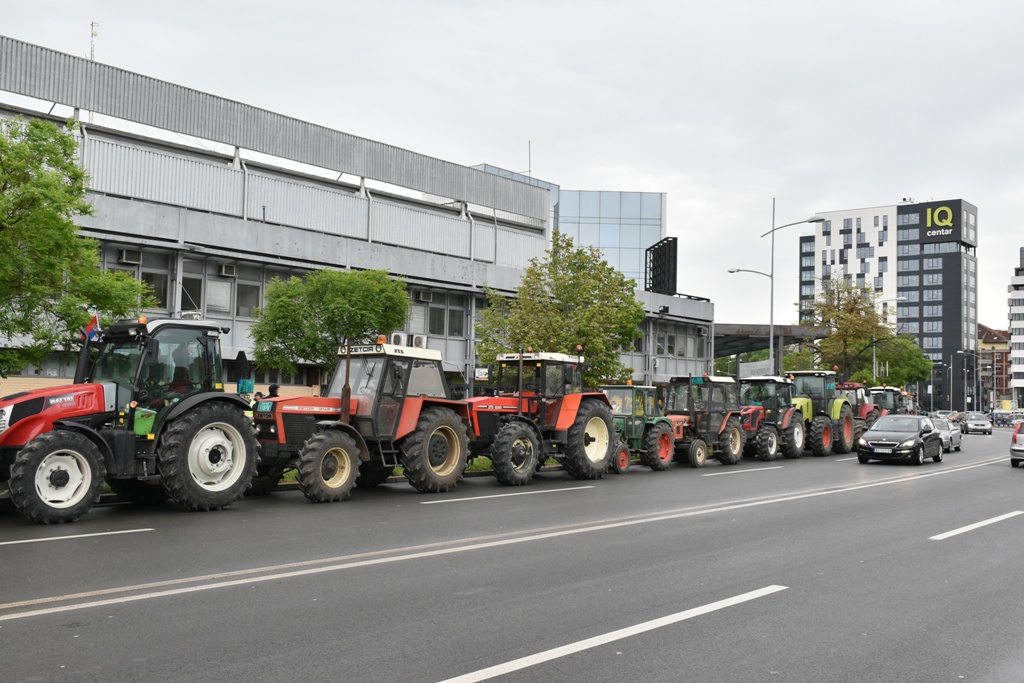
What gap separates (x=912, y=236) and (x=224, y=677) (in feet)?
514

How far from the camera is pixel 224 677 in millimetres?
5250

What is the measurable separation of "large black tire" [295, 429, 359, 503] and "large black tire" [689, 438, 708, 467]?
12.1 metres

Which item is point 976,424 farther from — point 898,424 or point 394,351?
point 394,351

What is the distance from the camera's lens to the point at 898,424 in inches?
1041

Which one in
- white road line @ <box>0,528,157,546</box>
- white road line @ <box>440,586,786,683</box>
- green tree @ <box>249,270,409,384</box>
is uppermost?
green tree @ <box>249,270,409,384</box>

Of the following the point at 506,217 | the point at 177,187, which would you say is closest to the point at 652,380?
the point at 506,217

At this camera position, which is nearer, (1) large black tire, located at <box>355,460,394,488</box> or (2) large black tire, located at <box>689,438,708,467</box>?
(1) large black tire, located at <box>355,460,394,488</box>

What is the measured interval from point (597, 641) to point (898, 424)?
23087 mm

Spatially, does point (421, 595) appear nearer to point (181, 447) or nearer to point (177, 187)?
point (181, 447)

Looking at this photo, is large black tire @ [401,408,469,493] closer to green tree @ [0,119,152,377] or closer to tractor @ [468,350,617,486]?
tractor @ [468,350,617,486]

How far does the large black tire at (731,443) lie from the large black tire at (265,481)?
45.3ft

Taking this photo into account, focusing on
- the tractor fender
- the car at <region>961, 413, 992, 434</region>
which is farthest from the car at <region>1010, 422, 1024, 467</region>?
the car at <region>961, 413, 992, 434</region>

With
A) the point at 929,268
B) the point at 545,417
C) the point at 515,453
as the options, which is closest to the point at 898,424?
the point at 545,417

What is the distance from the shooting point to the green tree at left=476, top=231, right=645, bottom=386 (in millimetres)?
28062
